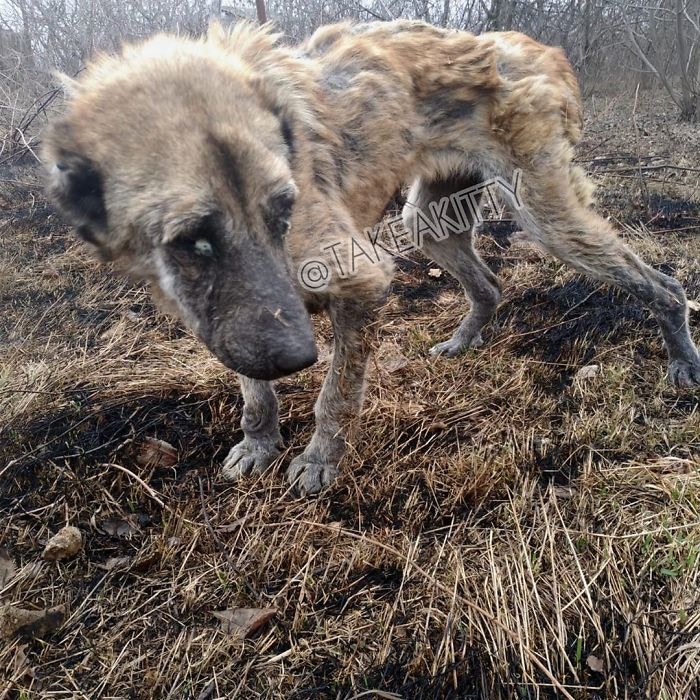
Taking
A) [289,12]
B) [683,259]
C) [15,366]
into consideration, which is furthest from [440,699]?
[289,12]

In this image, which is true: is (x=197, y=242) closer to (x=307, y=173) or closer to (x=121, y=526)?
(x=307, y=173)

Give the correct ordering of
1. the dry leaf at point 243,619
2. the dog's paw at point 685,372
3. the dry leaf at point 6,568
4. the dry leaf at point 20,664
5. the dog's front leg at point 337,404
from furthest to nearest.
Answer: the dog's paw at point 685,372 < the dog's front leg at point 337,404 < the dry leaf at point 6,568 < the dry leaf at point 243,619 < the dry leaf at point 20,664

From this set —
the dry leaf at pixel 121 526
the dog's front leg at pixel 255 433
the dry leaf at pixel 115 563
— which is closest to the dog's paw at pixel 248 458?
the dog's front leg at pixel 255 433

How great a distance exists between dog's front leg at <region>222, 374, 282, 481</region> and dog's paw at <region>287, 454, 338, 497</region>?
0.52 ft

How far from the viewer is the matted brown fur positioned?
1973mm

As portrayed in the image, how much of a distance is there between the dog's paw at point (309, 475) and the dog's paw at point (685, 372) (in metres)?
1.93

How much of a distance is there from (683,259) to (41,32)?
9.56 m

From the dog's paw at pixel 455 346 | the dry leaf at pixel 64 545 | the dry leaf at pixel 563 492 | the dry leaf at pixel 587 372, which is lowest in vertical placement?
the dog's paw at pixel 455 346

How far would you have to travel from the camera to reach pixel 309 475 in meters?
2.72

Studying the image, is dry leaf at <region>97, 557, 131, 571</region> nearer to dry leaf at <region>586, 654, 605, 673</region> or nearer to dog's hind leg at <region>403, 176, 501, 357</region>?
dry leaf at <region>586, 654, 605, 673</region>

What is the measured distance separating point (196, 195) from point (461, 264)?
2.30m

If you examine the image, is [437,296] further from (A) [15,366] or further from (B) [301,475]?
(A) [15,366]

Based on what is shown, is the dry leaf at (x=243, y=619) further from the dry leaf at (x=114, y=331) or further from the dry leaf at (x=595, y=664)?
the dry leaf at (x=114, y=331)

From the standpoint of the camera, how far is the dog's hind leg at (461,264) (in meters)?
3.76
